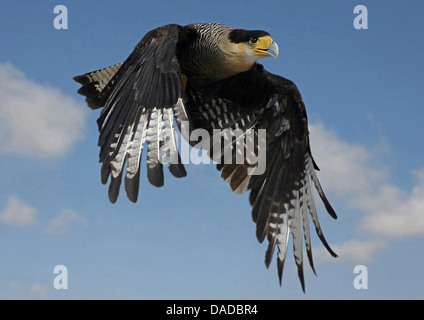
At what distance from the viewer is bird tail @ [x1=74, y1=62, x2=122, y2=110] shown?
628cm

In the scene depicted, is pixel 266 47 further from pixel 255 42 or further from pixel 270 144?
pixel 270 144

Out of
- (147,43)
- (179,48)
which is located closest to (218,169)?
(179,48)

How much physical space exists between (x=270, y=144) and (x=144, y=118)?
2.43m

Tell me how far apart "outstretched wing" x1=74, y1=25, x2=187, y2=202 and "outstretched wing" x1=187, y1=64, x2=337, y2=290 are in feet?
5.87

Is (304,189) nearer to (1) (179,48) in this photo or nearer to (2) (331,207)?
(2) (331,207)

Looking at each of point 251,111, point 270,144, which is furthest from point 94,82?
point 270,144

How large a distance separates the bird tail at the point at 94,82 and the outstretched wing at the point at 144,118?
1.46 meters

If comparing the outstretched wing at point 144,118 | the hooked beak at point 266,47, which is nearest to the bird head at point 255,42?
the hooked beak at point 266,47

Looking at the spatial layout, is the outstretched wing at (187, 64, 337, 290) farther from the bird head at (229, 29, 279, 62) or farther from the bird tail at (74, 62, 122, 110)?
the bird tail at (74, 62, 122, 110)

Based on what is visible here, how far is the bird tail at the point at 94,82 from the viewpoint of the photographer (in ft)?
20.6

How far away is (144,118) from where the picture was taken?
178 inches

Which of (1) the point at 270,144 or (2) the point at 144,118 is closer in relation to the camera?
(2) the point at 144,118

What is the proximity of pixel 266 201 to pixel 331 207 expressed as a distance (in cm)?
76

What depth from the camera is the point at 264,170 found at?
6488 mm
